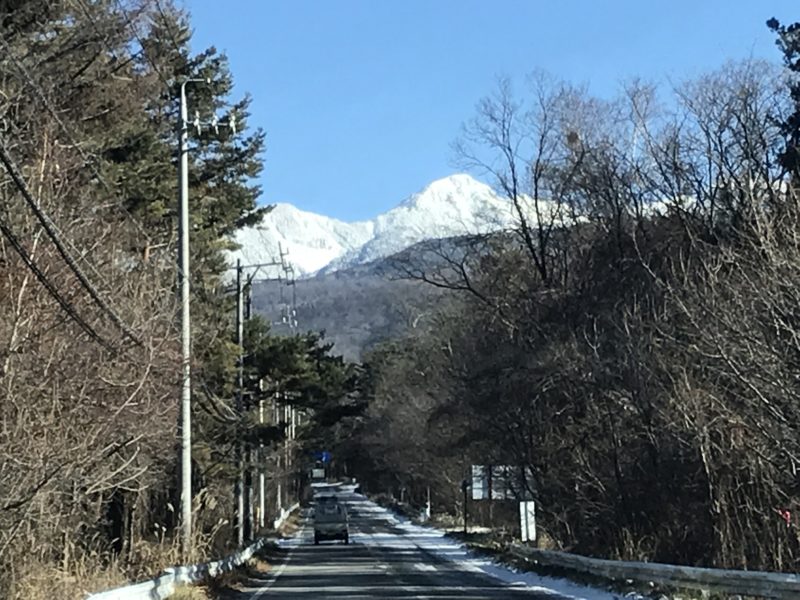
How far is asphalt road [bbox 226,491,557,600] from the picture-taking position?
25.3m

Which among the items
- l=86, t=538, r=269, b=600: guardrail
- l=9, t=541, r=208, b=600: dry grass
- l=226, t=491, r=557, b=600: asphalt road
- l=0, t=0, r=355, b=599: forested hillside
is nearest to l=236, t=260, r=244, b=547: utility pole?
l=226, t=491, r=557, b=600: asphalt road

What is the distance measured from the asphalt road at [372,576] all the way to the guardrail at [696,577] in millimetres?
1669

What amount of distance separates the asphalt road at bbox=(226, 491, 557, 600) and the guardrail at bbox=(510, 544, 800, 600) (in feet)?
Result: 5.48

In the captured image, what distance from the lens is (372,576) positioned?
31.7 metres

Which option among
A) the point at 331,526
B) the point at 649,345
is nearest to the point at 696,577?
the point at 649,345

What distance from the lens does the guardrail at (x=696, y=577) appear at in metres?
16.7

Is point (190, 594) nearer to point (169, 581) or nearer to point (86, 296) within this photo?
point (169, 581)

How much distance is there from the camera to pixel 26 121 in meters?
23.4

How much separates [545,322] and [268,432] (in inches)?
539

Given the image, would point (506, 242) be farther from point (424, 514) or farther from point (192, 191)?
point (424, 514)

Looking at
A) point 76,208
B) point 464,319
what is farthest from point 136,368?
point 464,319

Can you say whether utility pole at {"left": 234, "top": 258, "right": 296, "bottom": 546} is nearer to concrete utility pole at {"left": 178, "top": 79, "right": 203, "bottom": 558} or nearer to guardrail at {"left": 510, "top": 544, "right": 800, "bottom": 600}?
concrete utility pole at {"left": 178, "top": 79, "right": 203, "bottom": 558}

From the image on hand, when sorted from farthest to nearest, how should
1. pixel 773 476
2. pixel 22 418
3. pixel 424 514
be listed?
pixel 424 514
pixel 773 476
pixel 22 418

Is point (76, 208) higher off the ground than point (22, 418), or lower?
higher
